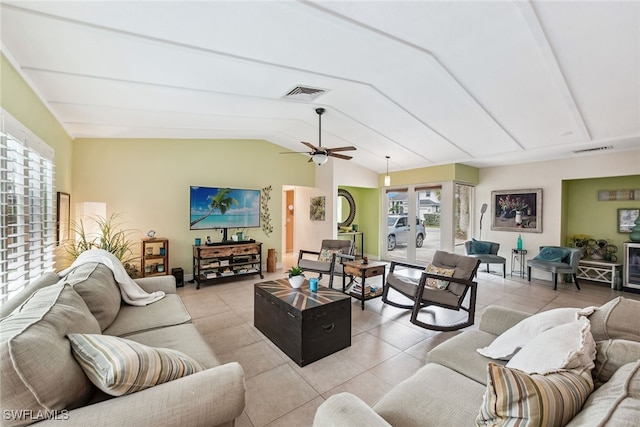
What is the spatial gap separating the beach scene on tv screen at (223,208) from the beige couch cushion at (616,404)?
5525mm

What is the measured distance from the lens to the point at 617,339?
4.38 ft

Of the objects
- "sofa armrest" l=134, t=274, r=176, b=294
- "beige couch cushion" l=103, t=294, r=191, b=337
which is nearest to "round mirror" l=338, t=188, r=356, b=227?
"sofa armrest" l=134, t=274, r=176, b=294

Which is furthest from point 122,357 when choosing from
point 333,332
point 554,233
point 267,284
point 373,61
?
point 554,233

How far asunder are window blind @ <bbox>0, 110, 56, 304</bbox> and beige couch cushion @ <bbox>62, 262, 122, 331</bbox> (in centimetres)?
37

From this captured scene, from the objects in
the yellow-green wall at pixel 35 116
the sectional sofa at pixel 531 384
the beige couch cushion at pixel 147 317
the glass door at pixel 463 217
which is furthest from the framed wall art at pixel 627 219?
A: the yellow-green wall at pixel 35 116

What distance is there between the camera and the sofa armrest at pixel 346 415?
3.51 ft

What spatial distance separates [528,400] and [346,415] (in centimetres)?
64

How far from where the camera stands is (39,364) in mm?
1002

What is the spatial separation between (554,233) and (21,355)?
7.38m

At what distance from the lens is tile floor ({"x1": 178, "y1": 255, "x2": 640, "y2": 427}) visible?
2.04m

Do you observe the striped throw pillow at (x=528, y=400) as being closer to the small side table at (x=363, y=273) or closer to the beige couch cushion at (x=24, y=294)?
the beige couch cushion at (x=24, y=294)

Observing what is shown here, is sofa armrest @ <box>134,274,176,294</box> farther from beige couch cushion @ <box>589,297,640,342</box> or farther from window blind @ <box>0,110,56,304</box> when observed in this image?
beige couch cushion @ <box>589,297,640,342</box>

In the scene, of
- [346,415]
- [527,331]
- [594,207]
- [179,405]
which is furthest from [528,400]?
[594,207]

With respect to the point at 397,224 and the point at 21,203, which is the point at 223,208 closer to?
the point at 21,203
